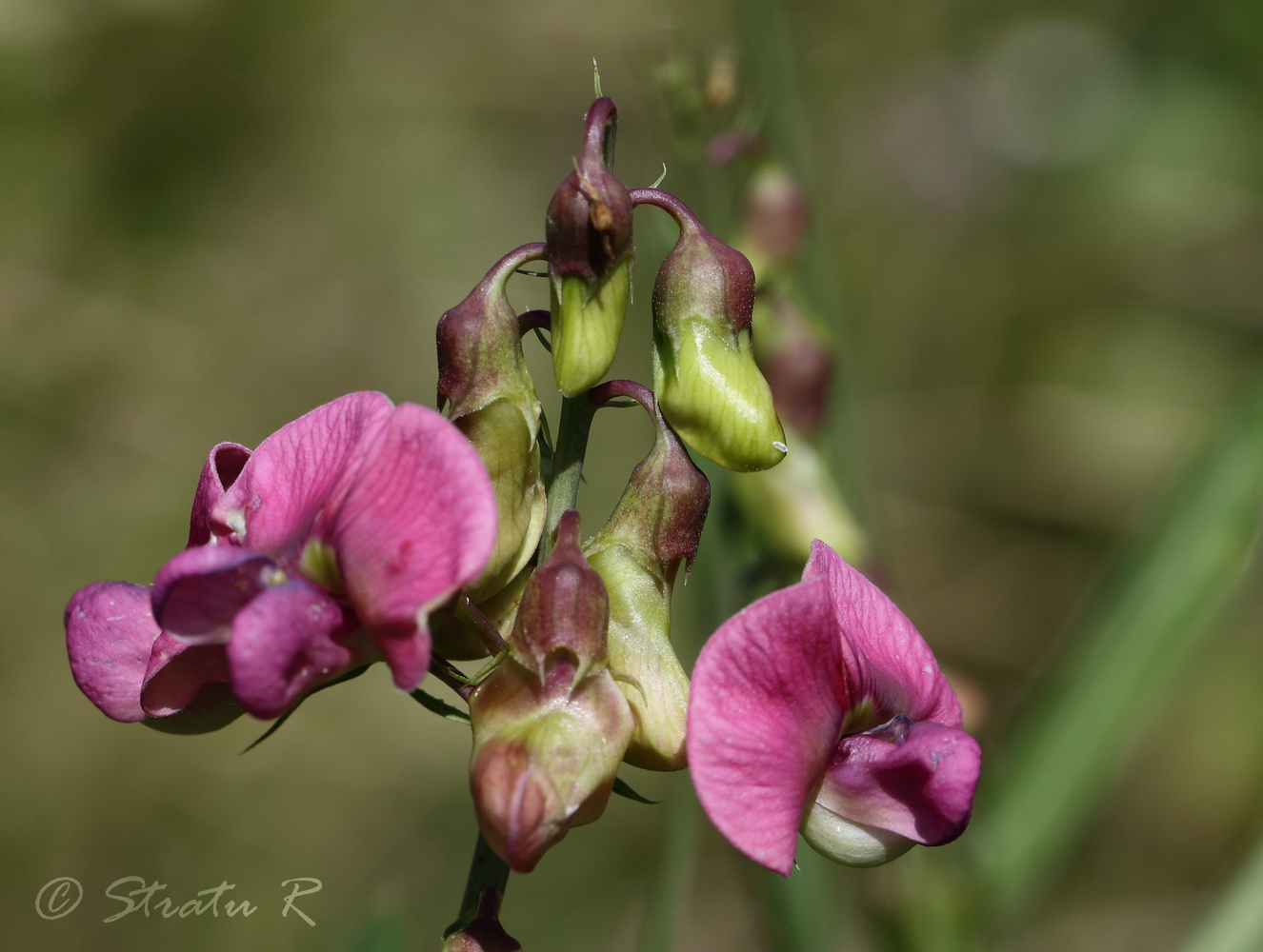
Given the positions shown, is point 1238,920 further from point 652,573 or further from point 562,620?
point 562,620

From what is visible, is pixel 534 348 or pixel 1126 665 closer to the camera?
pixel 1126 665

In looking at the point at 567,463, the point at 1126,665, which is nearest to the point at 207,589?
the point at 567,463

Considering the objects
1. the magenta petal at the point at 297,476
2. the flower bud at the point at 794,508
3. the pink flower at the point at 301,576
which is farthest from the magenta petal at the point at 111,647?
the flower bud at the point at 794,508

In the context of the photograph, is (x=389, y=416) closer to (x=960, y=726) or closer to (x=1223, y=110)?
(x=960, y=726)

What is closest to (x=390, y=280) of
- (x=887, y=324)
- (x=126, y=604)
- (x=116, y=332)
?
(x=116, y=332)

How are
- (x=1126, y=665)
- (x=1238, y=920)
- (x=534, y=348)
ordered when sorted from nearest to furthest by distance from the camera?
(x=1238, y=920)
(x=1126, y=665)
(x=534, y=348)
